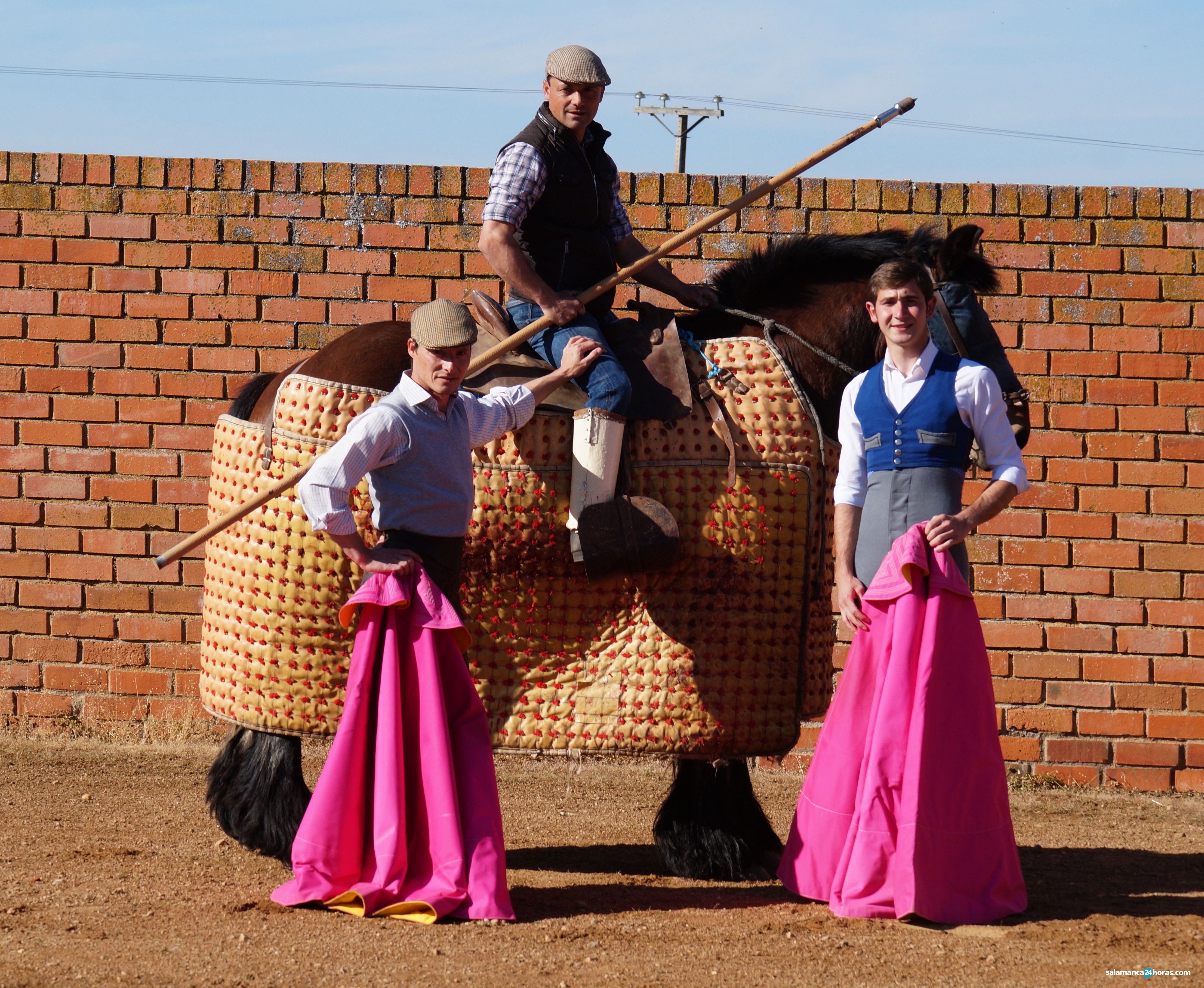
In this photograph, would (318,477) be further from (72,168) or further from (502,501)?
(72,168)

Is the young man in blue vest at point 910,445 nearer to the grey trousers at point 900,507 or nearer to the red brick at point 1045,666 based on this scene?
the grey trousers at point 900,507

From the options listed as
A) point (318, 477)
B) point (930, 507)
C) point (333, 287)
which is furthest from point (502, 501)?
point (333, 287)

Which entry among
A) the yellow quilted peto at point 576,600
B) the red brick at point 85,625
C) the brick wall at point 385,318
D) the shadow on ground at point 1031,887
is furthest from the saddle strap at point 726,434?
the red brick at point 85,625

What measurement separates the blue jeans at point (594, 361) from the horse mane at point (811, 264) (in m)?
0.51

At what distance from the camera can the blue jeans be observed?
145 inches

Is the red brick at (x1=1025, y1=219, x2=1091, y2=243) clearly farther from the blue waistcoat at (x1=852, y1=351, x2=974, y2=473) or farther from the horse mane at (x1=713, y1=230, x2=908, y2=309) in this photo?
the blue waistcoat at (x1=852, y1=351, x2=974, y2=473)

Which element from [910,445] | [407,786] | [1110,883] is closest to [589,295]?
[910,445]

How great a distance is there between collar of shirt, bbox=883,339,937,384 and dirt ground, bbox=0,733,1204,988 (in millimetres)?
1467

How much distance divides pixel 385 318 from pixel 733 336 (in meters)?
2.00

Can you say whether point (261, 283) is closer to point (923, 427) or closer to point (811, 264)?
point (811, 264)

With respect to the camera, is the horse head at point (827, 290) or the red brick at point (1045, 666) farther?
the red brick at point (1045, 666)

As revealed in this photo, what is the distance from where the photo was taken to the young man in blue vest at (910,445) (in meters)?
3.39

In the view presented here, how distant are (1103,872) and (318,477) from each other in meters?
2.85

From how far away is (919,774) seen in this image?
3252 mm
